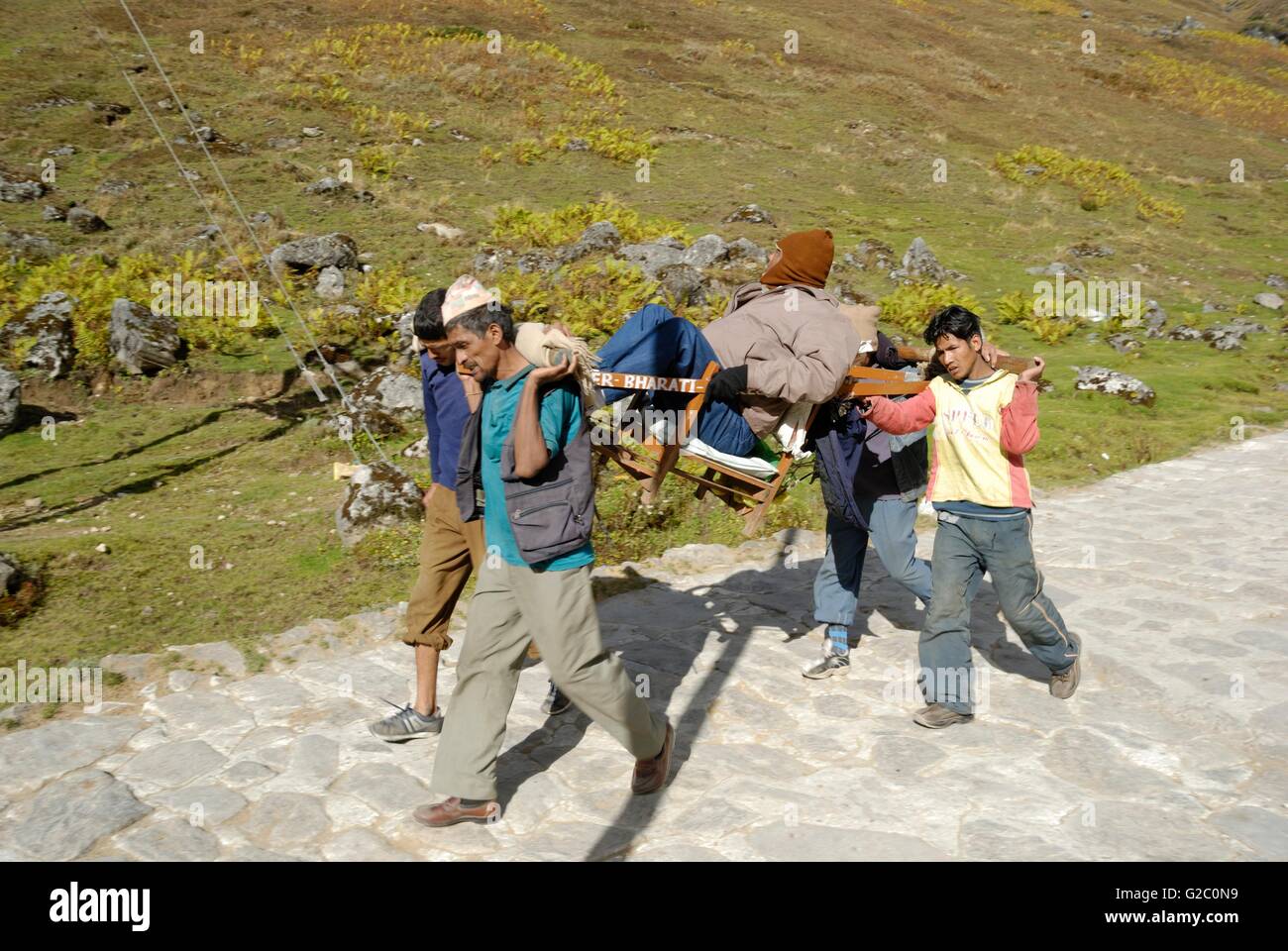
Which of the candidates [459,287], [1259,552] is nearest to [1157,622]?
[1259,552]

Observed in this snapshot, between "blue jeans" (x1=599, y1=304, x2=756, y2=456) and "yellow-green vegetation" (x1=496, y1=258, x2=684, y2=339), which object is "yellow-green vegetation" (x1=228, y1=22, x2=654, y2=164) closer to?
"yellow-green vegetation" (x1=496, y1=258, x2=684, y2=339)

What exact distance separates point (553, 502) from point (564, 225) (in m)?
13.6

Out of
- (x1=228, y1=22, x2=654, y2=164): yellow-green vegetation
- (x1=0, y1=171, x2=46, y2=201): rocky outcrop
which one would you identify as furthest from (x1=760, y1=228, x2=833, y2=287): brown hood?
(x1=228, y1=22, x2=654, y2=164): yellow-green vegetation

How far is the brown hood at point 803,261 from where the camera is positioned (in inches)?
195

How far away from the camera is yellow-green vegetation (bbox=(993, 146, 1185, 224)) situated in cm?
2444

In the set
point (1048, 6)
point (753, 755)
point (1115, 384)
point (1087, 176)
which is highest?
point (1048, 6)

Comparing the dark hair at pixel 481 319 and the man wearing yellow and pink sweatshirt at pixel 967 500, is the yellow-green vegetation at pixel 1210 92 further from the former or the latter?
the dark hair at pixel 481 319

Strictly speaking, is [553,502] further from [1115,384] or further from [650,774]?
[1115,384]

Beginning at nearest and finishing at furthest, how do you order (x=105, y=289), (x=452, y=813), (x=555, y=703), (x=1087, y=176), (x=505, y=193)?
(x=452, y=813) → (x=555, y=703) → (x=105, y=289) → (x=505, y=193) → (x=1087, y=176)

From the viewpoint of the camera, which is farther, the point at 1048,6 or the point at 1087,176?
the point at 1048,6

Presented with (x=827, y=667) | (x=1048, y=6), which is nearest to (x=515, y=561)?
(x=827, y=667)

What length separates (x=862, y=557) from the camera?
613cm

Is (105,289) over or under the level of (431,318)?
over

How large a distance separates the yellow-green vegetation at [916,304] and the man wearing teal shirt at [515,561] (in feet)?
37.0
